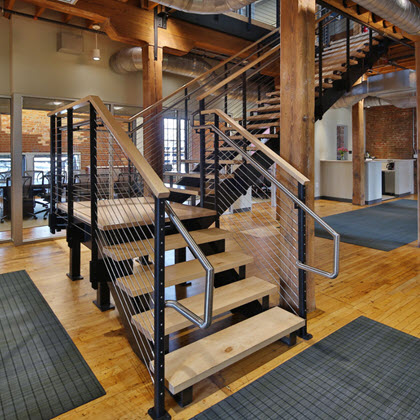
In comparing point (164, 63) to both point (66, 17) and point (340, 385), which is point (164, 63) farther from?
point (340, 385)

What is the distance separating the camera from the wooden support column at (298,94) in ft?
8.69

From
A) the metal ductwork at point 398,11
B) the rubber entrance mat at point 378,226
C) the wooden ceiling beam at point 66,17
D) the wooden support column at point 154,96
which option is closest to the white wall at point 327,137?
the rubber entrance mat at point 378,226

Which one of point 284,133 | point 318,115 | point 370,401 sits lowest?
point 370,401

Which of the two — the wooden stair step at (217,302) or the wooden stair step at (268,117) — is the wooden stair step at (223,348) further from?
the wooden stair step at (268,117)

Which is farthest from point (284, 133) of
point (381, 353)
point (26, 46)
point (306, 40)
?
point (26, 46)

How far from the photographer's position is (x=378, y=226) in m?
6.12

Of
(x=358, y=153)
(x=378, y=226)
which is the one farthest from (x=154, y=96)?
(x=358, y=153)

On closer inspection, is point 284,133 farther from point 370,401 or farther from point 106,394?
point 106,394

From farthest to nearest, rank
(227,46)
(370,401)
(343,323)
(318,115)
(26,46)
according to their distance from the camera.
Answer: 1. (227,46)
2. (26,46)
3. (318,115)
4. (343,323)
5. (370,401)

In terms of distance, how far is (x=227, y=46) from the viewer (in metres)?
5.46

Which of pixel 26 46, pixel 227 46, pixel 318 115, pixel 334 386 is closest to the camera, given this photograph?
pixel 334 386

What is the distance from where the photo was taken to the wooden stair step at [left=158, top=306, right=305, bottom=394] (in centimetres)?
176

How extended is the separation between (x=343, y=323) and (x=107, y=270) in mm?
1779

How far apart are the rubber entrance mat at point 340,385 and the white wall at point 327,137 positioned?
776 centimetres
